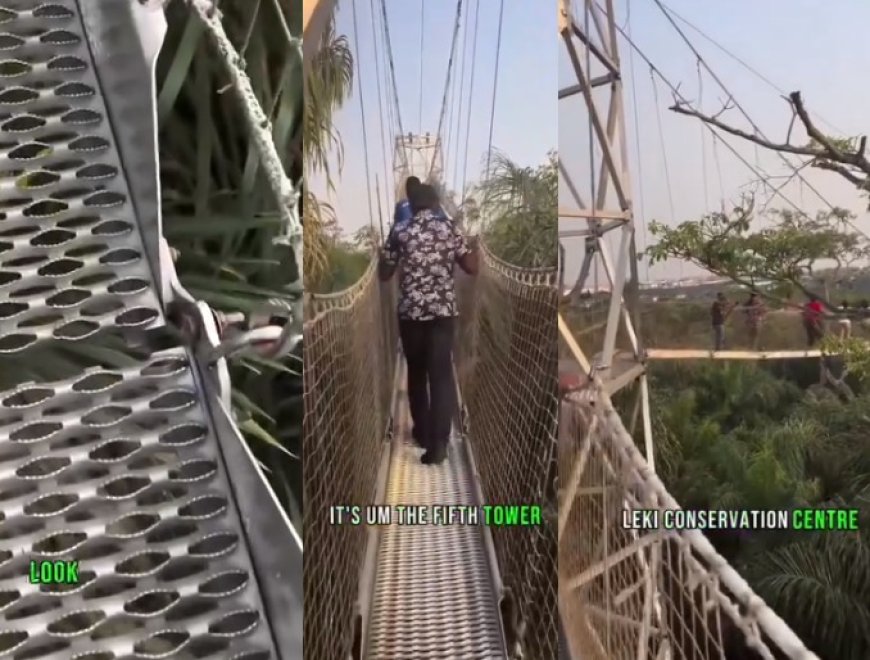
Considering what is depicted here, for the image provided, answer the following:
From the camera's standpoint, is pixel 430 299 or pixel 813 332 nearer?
pixel 430 299

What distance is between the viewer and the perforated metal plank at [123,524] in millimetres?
645

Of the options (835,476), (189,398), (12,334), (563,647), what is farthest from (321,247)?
(835,476)

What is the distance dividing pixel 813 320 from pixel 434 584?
52 centimetres

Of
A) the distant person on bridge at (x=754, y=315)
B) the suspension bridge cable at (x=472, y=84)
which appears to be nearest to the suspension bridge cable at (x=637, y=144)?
the distant person on bridge at (x=754, y=315)

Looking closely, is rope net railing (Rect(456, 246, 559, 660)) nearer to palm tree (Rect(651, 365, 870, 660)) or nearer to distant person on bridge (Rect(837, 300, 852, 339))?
palm tree (Rect(651, 365, 870, 660))

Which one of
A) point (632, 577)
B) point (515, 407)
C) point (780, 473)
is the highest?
point (515, 407)

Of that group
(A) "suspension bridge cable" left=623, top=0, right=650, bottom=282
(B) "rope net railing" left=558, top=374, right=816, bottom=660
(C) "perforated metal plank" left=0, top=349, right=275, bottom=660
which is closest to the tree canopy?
(A) "suspension bridge cable" left=623, top=0, right=650, bottom=282

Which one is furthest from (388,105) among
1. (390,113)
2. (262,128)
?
(262,128)

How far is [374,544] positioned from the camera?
26.6 inches

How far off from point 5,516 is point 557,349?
1.66 feet

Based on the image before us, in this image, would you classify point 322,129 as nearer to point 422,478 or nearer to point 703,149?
point 422,478

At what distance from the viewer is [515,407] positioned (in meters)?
0.69

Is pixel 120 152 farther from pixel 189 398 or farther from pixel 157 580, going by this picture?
pixel 157 580

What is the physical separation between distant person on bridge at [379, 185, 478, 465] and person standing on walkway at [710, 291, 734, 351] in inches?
13.4
